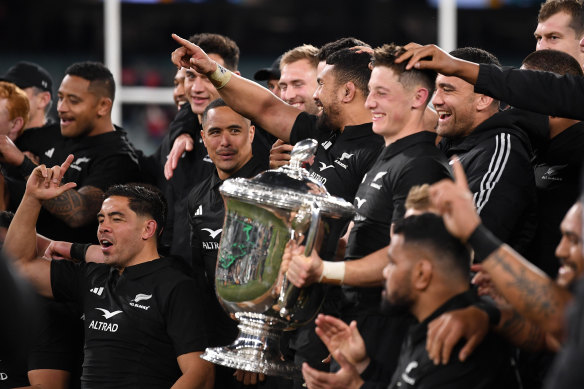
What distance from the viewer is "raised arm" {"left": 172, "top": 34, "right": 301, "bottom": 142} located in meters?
4.14

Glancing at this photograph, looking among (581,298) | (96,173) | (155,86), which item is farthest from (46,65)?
(581,298)

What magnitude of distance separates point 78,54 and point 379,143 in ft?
25.8

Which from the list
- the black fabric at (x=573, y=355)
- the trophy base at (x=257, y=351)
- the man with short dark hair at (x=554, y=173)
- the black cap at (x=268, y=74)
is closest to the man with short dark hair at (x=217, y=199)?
the trophy base at (x=257, y=351)

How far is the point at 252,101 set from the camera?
4.24 metres

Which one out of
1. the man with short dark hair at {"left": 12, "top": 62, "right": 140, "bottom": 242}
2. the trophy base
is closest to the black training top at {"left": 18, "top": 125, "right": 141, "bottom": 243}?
the man with short dark hair at {"left": 12, "top": 62, "right": 140, "bottom": 242}

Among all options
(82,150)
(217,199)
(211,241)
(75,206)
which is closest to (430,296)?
(211,241)

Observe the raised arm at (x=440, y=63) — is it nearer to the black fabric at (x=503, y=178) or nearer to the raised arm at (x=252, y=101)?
the black fabric at (x=503, y=178)

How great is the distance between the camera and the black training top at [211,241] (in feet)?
14.6

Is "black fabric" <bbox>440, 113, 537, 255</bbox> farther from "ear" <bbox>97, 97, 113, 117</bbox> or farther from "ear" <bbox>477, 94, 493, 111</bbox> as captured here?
"ear" <bbox>97, 97, 113, 117</bbox>

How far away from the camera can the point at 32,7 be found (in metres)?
11.5

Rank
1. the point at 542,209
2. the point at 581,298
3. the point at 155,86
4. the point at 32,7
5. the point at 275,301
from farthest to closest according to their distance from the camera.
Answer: the point at 32,7 → the point at 155,86 → the point at 542,209 → the point at 275,301 → the point at 581,298

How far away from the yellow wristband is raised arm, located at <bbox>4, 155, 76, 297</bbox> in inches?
33.3

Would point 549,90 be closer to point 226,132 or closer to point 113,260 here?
point 226,132

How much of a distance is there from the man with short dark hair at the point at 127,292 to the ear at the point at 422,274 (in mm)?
1577
